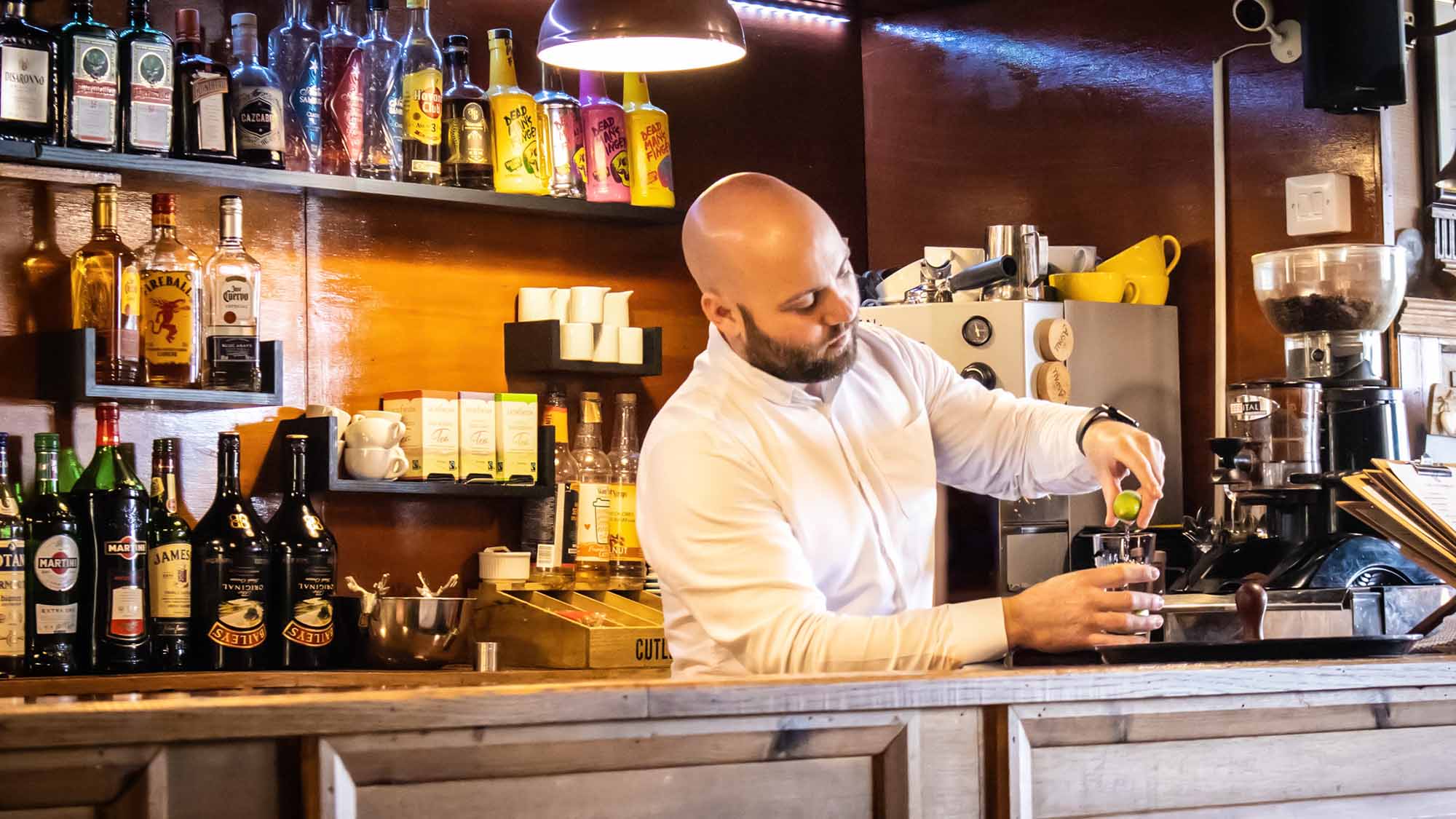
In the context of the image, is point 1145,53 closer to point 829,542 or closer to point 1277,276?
point 1277,276

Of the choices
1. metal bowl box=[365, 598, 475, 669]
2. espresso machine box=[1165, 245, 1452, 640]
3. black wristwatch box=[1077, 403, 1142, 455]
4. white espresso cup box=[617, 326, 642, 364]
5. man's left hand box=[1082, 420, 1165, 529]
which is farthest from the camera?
white espresso cup box=[617, 326, 642, 364]

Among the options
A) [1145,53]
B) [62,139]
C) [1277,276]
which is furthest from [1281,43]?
[62,139]

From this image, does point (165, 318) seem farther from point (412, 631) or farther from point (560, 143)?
point (560, 143)

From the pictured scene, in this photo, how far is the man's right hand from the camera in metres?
1.77

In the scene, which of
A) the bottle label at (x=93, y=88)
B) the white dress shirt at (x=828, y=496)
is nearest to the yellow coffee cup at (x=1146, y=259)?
the white dress shirt at (x=828, y=496)

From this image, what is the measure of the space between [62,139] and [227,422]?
0.61 meters

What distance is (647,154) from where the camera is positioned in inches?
139

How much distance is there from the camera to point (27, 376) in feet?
9.75

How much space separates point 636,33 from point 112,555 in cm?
130

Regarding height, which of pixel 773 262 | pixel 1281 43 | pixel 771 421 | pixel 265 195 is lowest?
pixel 771 421

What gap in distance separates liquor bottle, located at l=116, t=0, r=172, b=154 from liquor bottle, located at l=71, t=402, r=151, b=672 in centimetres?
48

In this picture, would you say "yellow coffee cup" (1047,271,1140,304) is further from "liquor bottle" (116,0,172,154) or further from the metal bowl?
"liquor bottle" (116,0,172,154)

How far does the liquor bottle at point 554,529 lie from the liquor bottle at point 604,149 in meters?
0.45

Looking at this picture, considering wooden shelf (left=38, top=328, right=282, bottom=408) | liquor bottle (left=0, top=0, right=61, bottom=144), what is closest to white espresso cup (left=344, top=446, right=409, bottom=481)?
wooden shelf (left=38, top=328, right=282, bottom=408)
